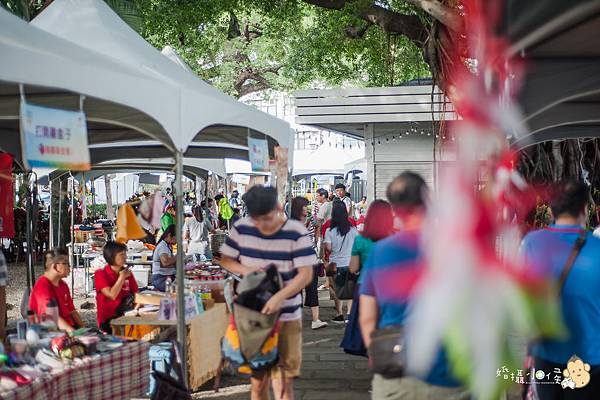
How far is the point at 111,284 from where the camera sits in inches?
257

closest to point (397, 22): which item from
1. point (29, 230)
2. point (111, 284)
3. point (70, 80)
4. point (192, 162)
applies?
point (192, 162)

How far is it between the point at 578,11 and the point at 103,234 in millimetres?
14560

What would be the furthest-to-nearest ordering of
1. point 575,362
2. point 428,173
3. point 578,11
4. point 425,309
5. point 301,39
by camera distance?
1. point 301,39
2. point 428,173
3. point 575,362
4. point 578,11
5. point 425,309

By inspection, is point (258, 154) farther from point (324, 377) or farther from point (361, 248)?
point (324, 377)

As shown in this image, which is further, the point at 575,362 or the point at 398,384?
the point at 575,362

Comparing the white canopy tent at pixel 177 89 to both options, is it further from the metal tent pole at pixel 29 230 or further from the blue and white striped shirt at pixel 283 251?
the metal tent pole at pixel 29 230

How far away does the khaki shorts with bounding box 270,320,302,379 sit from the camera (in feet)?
15.4

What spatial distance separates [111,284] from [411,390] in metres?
4.15

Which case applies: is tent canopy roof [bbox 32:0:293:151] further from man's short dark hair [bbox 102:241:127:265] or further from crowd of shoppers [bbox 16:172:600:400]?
man's short dark hair [bbox 102:241:127:265]

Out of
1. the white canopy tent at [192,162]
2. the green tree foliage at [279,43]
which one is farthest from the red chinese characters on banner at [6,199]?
the green tree foliage at [279,43]

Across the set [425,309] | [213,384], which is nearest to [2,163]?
[213,384]

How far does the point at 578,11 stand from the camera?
2271 mm

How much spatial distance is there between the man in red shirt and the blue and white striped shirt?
67.4 inches

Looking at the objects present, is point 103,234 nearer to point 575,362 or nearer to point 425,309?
point 575,362
